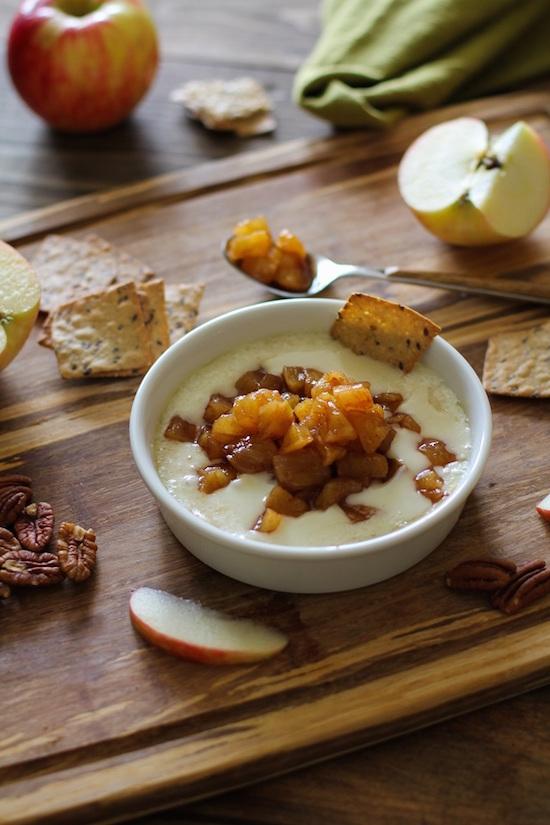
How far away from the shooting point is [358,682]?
1.79 metres

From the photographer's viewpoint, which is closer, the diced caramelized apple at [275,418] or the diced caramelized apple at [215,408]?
the diced caramelized apple at [275,418]

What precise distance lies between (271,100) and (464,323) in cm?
117

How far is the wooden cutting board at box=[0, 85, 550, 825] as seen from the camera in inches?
67.2

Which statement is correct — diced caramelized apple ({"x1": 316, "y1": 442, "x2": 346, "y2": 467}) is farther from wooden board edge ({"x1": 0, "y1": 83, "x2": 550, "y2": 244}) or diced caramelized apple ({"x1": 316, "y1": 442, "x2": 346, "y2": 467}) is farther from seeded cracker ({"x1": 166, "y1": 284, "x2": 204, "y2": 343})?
wooden board edge ({"x1": 0, "y1": 83, "x2": 550, "y2": 244})

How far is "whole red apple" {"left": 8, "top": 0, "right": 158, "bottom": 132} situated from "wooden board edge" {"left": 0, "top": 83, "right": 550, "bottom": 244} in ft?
0.94

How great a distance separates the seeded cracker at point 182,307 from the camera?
2.46m

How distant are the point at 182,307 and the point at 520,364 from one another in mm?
779

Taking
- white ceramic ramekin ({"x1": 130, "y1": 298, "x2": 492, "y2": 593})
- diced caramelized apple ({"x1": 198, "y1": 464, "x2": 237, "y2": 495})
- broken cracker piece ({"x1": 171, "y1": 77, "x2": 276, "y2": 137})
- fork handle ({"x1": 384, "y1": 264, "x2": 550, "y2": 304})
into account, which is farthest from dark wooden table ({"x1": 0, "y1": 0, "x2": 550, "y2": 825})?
fork handle ({"x1": 384, "y1": 264, "x2": 550, "y2": 304})

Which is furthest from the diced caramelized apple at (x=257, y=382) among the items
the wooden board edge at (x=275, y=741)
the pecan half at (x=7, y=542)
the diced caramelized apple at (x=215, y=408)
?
the wooden board edge at (x=275, y=741)

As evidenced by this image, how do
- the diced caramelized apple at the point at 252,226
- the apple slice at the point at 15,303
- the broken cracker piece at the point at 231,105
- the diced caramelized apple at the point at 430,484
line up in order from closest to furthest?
the diced caramelized apple at the point at 430,484, the apple slice at the point at 15,303, the diced caramelized apple at the point at 252,226, the broken cracker piece at the point at 231,105

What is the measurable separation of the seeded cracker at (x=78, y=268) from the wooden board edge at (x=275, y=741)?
1.18m

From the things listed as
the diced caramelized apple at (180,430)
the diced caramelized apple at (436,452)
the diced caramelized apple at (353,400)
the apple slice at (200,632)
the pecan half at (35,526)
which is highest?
the diced caramelized apple at (353,400)

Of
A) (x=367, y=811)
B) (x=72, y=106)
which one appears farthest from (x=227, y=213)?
(x=367, y=811)

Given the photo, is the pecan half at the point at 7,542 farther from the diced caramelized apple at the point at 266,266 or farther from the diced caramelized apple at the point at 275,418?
the diced caramelized apple at the point at 266,266
